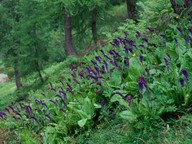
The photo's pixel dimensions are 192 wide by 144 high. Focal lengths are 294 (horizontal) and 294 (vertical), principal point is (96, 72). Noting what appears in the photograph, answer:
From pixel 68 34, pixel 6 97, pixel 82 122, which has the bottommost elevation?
pixel 6 97

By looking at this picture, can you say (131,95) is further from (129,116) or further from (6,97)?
(6,97)

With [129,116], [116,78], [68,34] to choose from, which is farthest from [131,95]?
[68,34]

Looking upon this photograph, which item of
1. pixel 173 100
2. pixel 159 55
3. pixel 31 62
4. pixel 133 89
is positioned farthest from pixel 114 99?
pixel 31 62

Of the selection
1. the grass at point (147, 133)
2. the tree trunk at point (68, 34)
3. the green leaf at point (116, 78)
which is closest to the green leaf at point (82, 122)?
the grass at point (147, 133)

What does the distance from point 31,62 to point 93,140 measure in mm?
11866

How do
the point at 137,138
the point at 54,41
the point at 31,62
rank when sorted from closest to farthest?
1. the point at 137,138
2. the point at 31,62
3. the point at 54,41

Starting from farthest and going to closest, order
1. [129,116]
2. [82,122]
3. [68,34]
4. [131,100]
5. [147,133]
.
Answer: [68,34]
[82,122]
[131,100]
[129,116]
[147,133]

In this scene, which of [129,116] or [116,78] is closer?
[129,116]

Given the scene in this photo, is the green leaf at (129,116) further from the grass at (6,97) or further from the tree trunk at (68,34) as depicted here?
the grass at (6,97)

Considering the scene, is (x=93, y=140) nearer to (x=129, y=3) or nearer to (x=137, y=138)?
(x=137, y=138)

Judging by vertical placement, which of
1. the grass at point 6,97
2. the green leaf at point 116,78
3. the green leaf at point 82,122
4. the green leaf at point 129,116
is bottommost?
the grass at point 6,97

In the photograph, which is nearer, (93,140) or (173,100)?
(173,100)

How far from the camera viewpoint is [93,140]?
4113mm

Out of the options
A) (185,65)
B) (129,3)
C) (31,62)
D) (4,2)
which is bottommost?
(31,62)
